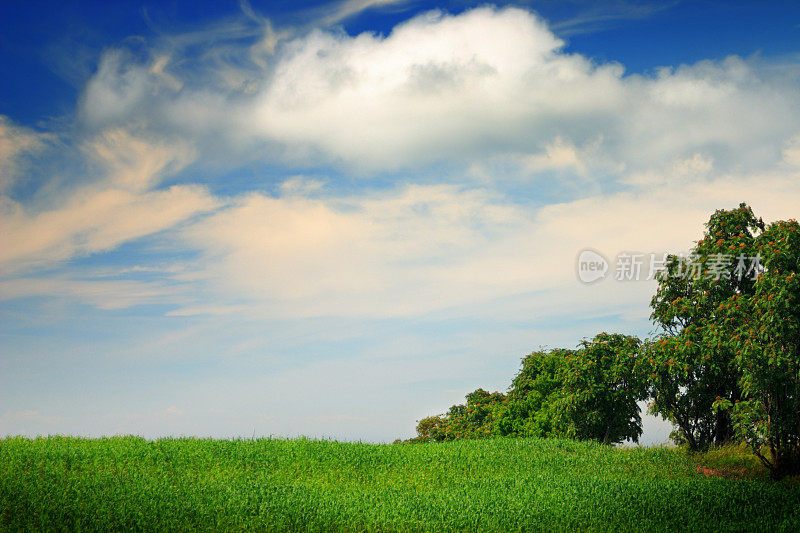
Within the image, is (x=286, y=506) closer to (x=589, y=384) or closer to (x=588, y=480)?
(x=588, y=480)

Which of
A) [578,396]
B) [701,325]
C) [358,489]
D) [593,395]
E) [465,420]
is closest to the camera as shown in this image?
[358,489]

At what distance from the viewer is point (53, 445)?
1694 centimetres

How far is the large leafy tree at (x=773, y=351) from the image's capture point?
1748 cm

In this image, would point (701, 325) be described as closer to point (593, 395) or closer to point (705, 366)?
point (705, 366)

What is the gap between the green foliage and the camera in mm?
23312

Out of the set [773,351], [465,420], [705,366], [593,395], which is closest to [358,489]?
[593,395]

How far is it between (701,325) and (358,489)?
1331 cm

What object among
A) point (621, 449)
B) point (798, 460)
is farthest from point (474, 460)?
point (798, 460)

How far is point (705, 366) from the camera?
840 inches

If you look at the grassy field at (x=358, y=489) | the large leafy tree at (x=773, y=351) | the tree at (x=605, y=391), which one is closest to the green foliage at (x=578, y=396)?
the tree at (x=605, y=391)

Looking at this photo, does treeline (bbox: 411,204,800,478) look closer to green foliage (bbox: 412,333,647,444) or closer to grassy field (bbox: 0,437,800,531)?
green foliage (bbox: 412,333,647,444)

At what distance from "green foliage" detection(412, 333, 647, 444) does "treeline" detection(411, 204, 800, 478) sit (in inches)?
1.8

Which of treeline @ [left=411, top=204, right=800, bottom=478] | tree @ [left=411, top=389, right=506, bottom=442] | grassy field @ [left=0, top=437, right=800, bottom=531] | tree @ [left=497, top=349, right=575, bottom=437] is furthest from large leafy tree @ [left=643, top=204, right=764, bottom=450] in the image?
tree @ [left=411, top=389, right=506, bottom=442]

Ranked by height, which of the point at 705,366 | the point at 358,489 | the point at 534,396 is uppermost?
the point at 705,366
